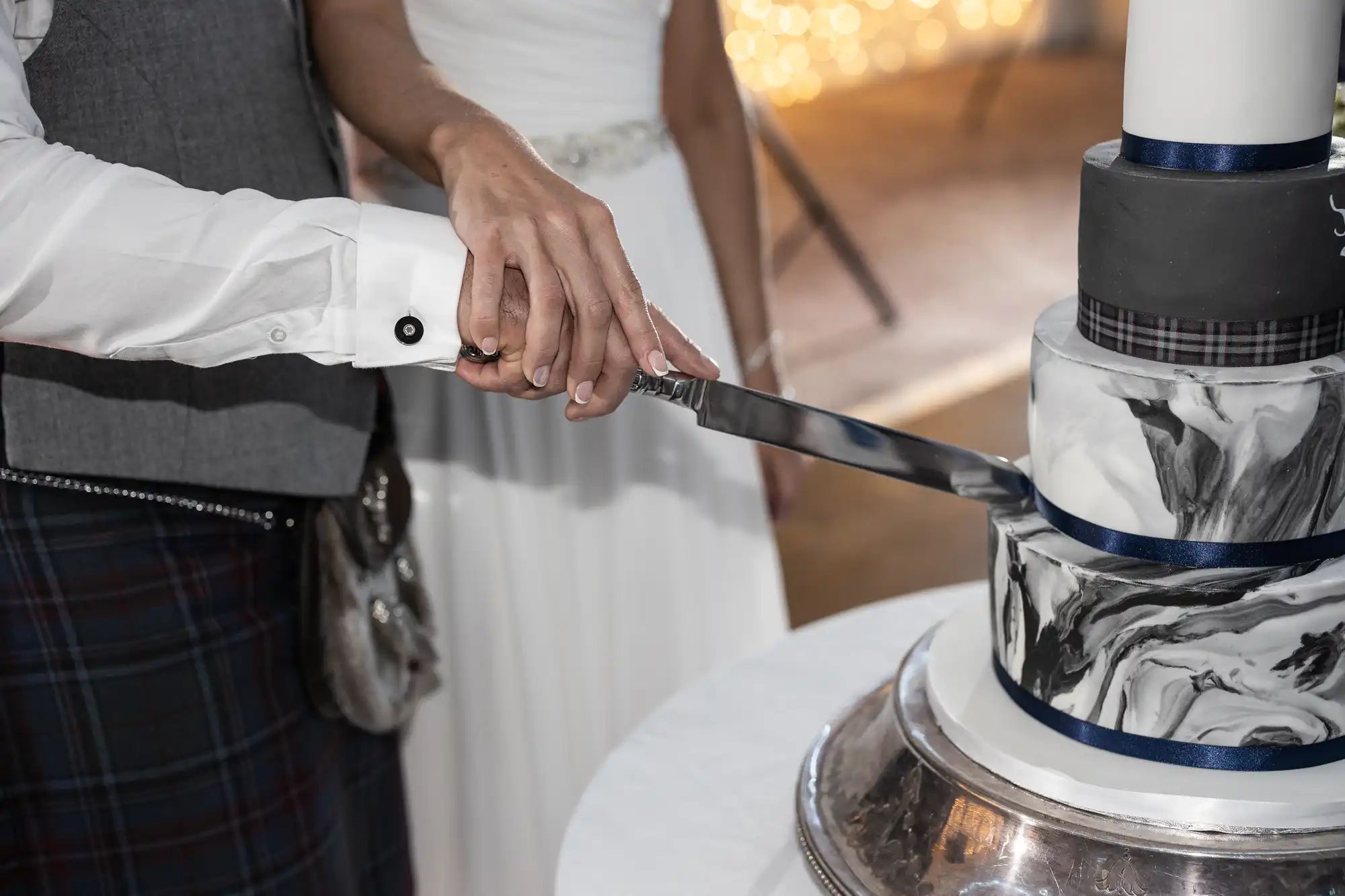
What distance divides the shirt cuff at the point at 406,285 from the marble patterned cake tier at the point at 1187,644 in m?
0.32

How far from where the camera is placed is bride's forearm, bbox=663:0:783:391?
4.51 ft

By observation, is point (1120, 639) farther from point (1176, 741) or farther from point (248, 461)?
point (248, 461)

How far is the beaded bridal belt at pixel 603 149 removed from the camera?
4.04 ft

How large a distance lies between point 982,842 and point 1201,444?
8.5 inches

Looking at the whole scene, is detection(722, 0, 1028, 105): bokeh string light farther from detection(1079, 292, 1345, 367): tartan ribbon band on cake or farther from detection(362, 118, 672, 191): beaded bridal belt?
detection(1079, 292, 1345, 367): tartan ribbon band on cake

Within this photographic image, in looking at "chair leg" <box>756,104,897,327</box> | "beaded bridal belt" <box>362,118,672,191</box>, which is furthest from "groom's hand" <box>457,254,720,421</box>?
"chair leg" <box>756,104,897,327</box>

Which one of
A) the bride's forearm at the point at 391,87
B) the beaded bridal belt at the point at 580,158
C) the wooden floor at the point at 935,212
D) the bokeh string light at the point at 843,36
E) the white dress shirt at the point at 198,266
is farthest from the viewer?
the bokeh string light at the point at 843,36

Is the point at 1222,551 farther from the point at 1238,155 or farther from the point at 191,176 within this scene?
the point at 191,176

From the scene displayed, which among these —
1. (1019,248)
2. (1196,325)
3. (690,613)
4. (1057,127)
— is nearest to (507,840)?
(690,613)

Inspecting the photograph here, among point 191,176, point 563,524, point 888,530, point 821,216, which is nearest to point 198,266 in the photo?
point 191,176

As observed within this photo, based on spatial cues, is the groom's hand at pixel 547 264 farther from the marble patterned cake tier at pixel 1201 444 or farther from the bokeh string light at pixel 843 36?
the bokeh string light at pixel 843 36

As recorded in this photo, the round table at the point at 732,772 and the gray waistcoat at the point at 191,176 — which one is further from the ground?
the gray waistcoat at the point at 191,176

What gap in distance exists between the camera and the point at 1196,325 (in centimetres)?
64

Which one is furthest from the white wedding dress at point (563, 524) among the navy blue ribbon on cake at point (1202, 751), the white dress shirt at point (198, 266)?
the navy blue ribbon on cake at point (1202, 751)
